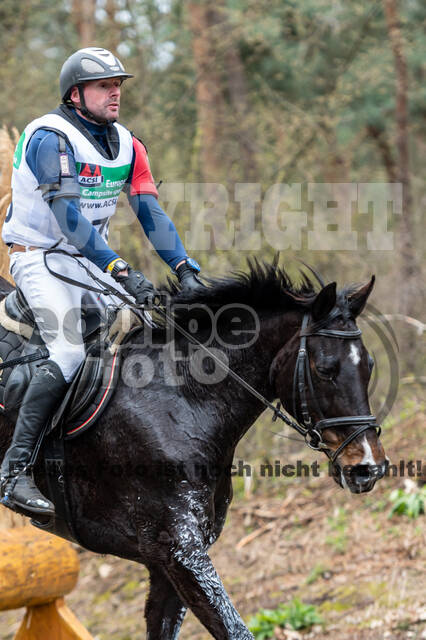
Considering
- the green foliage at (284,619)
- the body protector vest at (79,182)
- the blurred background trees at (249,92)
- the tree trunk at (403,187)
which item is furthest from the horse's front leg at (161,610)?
the tree trunk at (403,187)

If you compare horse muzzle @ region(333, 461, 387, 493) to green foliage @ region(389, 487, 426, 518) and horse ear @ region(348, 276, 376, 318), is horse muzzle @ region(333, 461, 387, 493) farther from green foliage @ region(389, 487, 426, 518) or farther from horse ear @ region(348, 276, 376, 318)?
green foliage @ region(389, 487, 426, 518)

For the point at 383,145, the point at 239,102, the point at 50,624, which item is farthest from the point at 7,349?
the point at 383,145

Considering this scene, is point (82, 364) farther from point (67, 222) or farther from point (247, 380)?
point (247, 380)

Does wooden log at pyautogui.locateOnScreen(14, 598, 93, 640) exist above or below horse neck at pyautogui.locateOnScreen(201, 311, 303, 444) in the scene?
below

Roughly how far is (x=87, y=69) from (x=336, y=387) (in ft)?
6.73

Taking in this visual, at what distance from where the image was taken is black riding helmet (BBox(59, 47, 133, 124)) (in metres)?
3.78

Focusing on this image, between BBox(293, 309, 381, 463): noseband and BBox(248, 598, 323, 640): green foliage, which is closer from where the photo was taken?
BBox(293, 309, 381, 463): noseband

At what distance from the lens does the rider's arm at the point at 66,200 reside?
3645 mm

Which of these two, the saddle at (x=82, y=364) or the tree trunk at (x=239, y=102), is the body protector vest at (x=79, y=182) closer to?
the saddle at (x=82, y=364)

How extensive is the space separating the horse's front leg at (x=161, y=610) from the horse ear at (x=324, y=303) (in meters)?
1.78

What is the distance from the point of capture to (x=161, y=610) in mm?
4172

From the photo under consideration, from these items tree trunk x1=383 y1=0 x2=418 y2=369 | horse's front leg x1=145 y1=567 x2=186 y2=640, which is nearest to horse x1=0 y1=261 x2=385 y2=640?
horse's front leg x1=145 y1=567 x2=186 y2=640

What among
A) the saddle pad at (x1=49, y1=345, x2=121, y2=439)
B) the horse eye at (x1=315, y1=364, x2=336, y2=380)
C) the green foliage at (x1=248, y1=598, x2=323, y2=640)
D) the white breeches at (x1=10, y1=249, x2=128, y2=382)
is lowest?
the green foliage at (x1=248, y1=598, x2=323, y2=640)

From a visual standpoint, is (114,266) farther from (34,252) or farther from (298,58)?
(298,58)
